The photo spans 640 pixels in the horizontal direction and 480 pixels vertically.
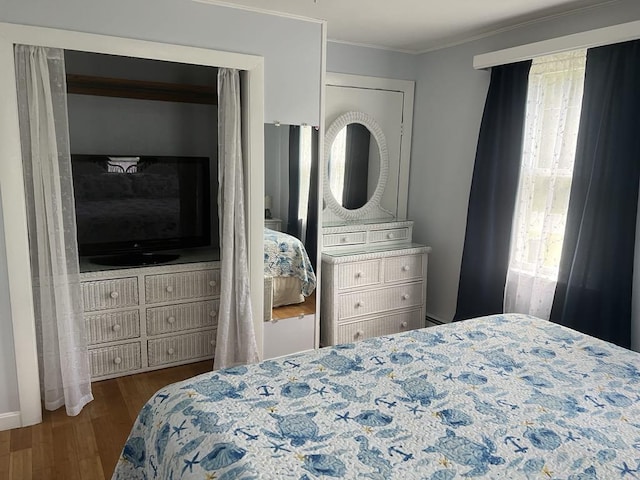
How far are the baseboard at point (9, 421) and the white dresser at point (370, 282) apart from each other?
200cm

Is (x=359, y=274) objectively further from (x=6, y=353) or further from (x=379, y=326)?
(x=6, y=353)

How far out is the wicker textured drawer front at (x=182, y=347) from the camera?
3.32m

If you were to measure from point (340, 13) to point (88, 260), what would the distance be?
2.30m

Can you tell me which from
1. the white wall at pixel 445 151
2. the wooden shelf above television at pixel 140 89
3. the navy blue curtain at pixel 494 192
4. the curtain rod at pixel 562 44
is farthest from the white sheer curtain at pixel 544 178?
the wooden shelf above television at pixel 140 89

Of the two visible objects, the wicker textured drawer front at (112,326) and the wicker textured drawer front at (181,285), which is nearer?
the wicker textured drawer front at (112,326)

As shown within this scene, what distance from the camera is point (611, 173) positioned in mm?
2783

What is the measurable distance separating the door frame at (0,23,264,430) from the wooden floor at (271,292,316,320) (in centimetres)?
114

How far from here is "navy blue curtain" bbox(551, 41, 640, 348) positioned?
8.91 ft

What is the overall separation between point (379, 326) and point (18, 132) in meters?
2.74

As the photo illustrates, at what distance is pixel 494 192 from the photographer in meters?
3.50

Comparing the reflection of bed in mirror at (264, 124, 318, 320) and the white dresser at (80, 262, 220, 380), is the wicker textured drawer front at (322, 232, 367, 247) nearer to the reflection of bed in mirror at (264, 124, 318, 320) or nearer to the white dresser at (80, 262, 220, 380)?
the reflection of bed in mirror at (264, 124, 318, 320)

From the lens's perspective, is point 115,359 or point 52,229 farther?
point 115,359

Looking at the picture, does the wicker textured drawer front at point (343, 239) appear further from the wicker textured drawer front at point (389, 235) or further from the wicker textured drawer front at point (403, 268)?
the wicker textured drawer front at point (403, 268)

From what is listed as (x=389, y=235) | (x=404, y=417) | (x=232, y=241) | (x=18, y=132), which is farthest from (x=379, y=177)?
(x=404, y=417)
